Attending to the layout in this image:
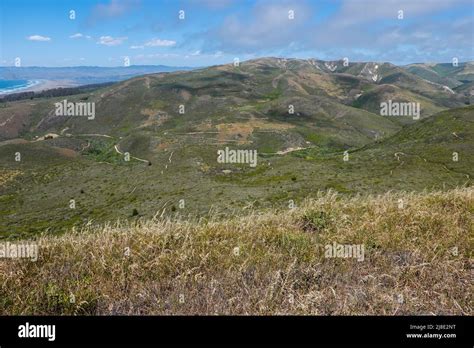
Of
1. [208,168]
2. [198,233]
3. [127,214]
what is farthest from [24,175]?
[198,233]

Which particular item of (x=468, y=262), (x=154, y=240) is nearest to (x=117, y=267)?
(x=154, y=240)

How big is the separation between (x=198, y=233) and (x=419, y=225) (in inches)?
173

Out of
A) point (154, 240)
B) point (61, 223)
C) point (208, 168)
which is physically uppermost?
point (154, 240)

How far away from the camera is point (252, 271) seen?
20.7ft

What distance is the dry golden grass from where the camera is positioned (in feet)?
18.0

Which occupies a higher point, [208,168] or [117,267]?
[117,267]

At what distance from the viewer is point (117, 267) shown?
6379mm

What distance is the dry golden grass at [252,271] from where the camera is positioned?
549 cm
